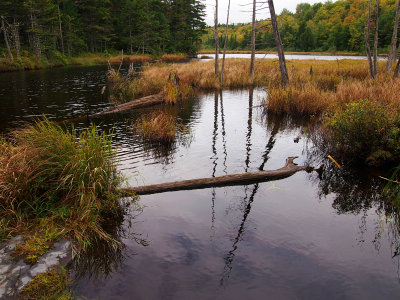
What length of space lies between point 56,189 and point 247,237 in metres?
3.28

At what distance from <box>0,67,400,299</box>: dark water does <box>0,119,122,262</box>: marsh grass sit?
51 cm

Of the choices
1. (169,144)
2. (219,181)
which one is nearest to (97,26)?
(169,144)

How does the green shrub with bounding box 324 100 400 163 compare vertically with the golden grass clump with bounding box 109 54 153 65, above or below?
below

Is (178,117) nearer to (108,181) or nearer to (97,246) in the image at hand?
(108,181)

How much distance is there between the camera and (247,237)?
192 inches

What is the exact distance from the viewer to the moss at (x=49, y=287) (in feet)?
10.9

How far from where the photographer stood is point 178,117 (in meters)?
13.7

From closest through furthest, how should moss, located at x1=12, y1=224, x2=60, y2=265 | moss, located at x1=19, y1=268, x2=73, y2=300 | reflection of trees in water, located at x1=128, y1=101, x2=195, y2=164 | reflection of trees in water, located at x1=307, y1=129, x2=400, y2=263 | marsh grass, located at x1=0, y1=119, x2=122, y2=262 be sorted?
1. moss, located at x1=19, y1=268, x2=73, y2=300
2. moss, located at x1=12, y1=224, x2=60, y2=265
3. marsh grass, located at x1=0, y1=119, x2=122, y2=262
4. reflection of trees in water, located at x1=307, y1=129, x2=400, y2=263
5. reflection of trees in water, located at x1=128, y1=101, x2=195, y2=164

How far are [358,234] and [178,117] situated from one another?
32.7ft

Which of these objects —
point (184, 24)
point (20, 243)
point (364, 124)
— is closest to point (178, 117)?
point (364, 124)

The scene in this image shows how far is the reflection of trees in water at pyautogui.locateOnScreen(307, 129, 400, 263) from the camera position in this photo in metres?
5.08

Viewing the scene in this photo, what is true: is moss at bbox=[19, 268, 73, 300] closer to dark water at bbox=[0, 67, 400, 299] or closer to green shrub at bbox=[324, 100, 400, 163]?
dark water at bbox=[0, 67, 400, 299]

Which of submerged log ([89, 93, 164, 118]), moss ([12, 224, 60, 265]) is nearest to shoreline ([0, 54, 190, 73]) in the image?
submerged log ([89, 93, 164, 118])

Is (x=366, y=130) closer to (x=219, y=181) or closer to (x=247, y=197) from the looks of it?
(x=247, y=197)
